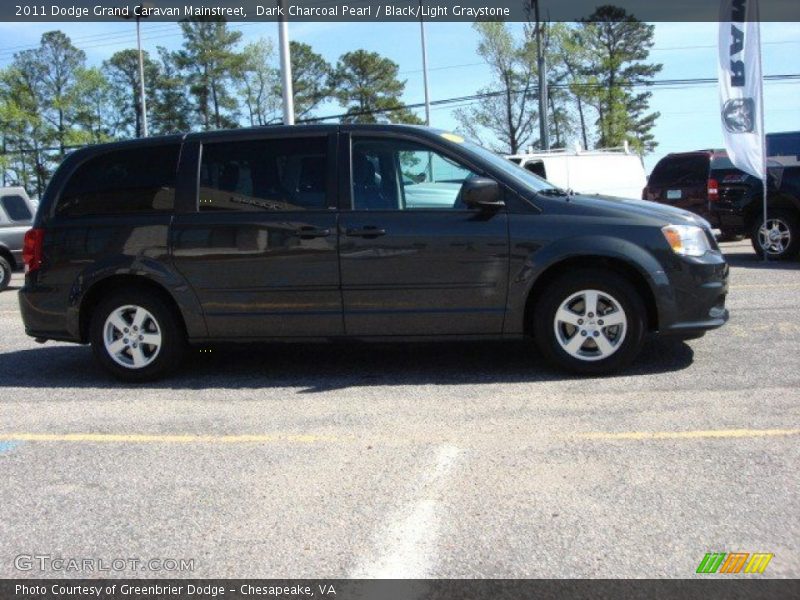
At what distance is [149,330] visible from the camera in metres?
6.54

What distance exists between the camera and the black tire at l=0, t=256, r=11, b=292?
14.7 metres

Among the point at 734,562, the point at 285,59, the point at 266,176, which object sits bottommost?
the point at 734,562

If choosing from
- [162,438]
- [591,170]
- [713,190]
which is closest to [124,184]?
[162,438]

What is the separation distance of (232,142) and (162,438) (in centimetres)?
237

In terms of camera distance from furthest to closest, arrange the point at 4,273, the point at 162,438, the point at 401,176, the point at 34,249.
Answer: the point at 4,273 → the point at 34,249 → the point at 401,176 → the point at 162,438

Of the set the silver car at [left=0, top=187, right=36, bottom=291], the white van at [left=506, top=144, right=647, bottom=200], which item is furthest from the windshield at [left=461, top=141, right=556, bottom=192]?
the silver car at [left=0, top=187, right=36, bottom=291]

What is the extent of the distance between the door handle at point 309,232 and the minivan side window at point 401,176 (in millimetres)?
278

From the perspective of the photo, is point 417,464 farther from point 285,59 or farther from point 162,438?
point 285,59

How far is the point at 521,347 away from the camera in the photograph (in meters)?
7.11

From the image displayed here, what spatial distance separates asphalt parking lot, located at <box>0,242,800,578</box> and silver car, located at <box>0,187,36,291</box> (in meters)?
8.78

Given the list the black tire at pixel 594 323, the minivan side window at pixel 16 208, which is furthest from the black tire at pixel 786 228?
the minivan side window at pixel 16 208

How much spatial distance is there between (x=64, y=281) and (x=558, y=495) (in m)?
4.30

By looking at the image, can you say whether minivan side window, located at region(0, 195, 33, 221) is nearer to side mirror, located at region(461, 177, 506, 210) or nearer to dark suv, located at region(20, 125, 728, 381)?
dark suv, located at region(20, 125, 728, 381)
